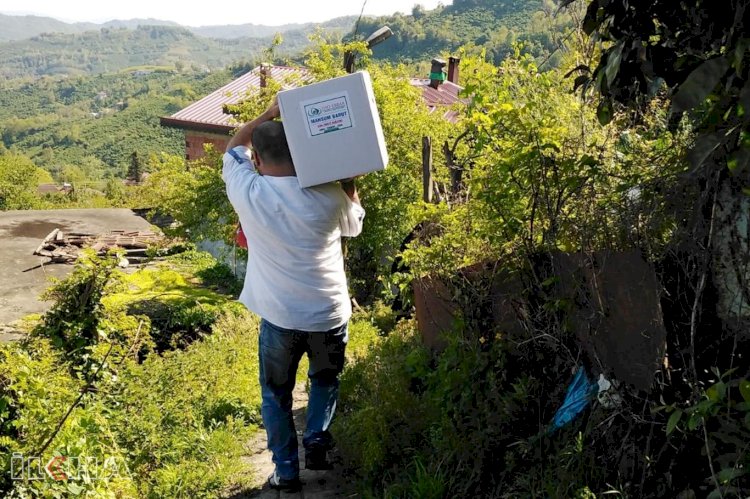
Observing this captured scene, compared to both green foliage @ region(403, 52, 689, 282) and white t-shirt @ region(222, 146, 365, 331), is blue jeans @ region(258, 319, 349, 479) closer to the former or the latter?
white t-shirt @ region(222, 146, 365, 331)

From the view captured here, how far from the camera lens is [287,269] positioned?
350 cm

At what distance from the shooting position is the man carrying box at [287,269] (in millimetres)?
3447

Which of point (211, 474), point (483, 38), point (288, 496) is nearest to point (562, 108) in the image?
point (288, 496)

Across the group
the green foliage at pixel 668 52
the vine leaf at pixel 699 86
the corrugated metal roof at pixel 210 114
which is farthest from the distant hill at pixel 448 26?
the vine leaf at pixel 699 86

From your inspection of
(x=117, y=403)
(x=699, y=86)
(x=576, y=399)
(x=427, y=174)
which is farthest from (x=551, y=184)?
(x=117, y=403)

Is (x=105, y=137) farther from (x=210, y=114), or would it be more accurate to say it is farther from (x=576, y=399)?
(x=576, y=399)

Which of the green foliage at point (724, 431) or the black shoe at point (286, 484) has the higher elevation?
the green foliage at point (724, 431)

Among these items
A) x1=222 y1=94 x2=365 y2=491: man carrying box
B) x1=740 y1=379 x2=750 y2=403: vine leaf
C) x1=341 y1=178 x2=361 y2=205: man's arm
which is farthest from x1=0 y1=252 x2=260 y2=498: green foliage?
x1=740 y1=379 x2=750 y2=403: vine leaf

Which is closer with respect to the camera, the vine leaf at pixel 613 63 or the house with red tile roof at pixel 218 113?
the vine leaf at pixel 613 63

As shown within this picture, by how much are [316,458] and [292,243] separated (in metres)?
1.22

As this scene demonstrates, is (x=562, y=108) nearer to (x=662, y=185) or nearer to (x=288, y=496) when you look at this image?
(x=662, y=185)

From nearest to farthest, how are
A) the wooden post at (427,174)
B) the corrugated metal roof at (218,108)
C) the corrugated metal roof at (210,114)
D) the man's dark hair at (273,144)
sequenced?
the man's dark hair at (273,144), the wooden post at (427,174), the corrugated metal roof at (218,108), the corrugated metal roof at (210,114)

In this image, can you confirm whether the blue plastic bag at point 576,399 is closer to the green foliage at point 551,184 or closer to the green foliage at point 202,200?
the green foliage at point 551,184

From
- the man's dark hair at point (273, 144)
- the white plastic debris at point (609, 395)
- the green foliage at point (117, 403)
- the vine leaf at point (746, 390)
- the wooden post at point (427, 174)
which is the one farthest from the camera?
the wooden post at point (427, 174)
